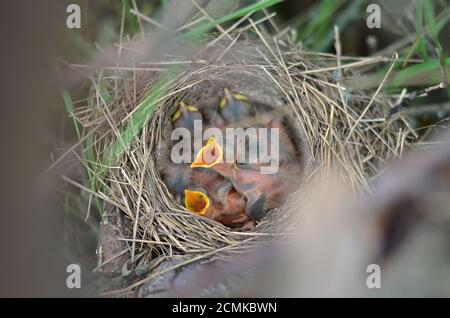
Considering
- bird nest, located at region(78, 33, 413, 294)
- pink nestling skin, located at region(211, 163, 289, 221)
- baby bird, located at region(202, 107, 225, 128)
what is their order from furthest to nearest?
baby bird, located at region(202, 107, 225, 128) < pink nestling skin, located at region(211, 163, 289, 221) < bird nest, located at region(78, 33, 413, 294)

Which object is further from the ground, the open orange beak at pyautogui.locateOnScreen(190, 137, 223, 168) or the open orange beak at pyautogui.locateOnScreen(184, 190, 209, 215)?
the open orange beak at pyautogui.locateOnScreen(190, 137, 223, 168)

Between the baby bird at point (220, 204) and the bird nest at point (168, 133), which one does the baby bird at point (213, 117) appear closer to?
the bird nest at point (168, 133)

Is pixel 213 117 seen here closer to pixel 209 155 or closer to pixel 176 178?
pixel 209 155

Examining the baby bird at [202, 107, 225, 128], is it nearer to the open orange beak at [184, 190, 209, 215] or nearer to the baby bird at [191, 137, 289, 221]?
the baby bird at [191, 137, 289, 221]

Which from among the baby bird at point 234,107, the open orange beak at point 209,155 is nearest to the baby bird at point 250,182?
the open orange beak at point 209,155

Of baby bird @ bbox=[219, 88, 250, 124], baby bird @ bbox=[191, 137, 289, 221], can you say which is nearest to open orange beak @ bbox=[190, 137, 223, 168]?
baby bird @ bbox=[191, 137, 289, 221]

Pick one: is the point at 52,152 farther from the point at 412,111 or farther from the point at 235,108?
the point at 412,111

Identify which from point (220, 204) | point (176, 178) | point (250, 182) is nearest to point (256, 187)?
point (250, 182)
